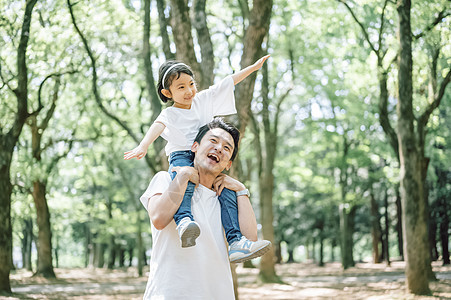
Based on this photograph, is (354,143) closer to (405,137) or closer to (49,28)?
(405,137)

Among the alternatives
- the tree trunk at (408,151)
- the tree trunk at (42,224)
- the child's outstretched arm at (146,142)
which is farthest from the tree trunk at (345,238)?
the child's outstretched arm at (146,142)

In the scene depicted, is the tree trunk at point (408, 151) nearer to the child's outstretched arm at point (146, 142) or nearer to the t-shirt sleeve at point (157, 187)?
the child's outstretched arm at point (146, 142)

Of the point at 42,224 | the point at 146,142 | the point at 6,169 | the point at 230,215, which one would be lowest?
the point at 42,224

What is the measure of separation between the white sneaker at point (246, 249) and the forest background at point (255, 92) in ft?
18.6

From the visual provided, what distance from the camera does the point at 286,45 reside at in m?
20.9

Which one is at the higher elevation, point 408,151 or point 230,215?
point 408,151

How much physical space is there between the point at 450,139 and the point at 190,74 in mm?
19875

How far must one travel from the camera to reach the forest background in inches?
469

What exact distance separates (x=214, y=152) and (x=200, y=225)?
40cm

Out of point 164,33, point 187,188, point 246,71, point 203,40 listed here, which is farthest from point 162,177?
point 164,33

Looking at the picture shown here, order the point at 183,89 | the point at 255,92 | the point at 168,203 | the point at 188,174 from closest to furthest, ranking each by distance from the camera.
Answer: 1. the point at 168,203
2. the point at 188,174
3. the point at 183,89
4. the point at 255,92

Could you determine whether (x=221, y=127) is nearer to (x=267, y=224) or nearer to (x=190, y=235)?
(x=190, y=235)

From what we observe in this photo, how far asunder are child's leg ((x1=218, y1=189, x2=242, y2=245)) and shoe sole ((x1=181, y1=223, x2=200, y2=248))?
1.15 ft

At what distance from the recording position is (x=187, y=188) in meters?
2.71
